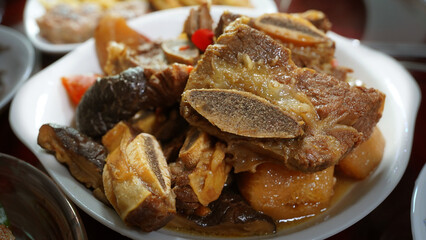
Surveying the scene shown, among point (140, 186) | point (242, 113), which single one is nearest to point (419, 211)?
point (242, 113)

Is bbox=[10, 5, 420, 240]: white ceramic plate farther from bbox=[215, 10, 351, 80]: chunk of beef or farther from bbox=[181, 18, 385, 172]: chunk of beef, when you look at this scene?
bbox=[215, 10, 351, 80]: chunk of beef

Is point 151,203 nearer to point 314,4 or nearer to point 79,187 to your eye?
point 79,187

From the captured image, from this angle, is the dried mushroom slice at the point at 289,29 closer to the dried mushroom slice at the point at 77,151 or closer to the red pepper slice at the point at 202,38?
the red pepper slice at the point at 202,38

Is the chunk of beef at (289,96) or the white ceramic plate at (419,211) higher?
the chunk of beef at (289,96)

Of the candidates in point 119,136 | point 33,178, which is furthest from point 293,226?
point 33,178

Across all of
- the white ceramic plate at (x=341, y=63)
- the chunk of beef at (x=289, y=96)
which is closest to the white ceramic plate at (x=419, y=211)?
the white ceramic plate at (x=341, y=63)

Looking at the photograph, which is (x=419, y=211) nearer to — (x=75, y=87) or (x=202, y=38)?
(x=202, y=38)
